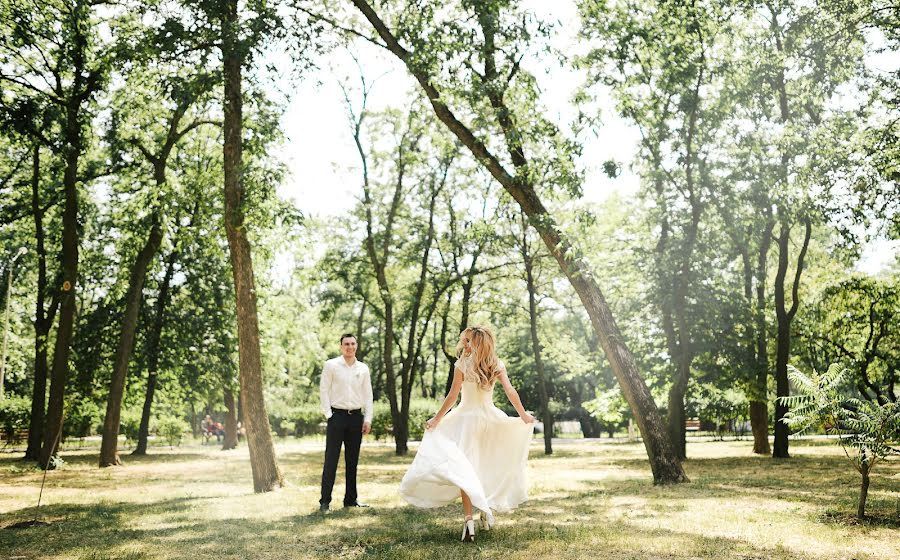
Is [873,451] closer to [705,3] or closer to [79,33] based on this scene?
[705,3]

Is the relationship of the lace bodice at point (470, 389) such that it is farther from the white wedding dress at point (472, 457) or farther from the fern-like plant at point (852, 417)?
the fern-like plant at point (852, 417)

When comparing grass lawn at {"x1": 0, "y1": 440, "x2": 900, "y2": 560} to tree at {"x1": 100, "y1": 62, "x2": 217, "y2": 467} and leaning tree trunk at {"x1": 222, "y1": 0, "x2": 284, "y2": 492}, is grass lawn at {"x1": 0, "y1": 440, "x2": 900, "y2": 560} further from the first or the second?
tree at {"x1": 100, "y1": 62, "x2": 217, "y2": 467}

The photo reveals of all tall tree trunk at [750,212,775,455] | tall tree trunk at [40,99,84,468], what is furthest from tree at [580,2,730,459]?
tall tree trunk at [40,99,84,468]

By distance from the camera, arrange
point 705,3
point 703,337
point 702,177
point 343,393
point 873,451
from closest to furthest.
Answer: point 873,451
point 343,393
point 705,3
point 702,177
point 703,337

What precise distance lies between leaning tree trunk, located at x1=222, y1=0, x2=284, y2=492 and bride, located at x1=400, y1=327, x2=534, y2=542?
539cm

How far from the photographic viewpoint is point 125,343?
2014 centimetres

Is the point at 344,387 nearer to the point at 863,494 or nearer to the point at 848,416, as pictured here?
the point at 848,416

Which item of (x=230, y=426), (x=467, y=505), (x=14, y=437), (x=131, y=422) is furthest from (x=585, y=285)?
(x=131, y=422)

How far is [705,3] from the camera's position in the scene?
47.6ft

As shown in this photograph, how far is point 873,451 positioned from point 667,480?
5.15m

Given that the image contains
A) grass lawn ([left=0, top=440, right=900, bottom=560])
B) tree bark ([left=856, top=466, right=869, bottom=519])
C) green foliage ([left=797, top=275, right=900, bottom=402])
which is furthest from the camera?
green foliage ([left=797, top=275, right=900, bottom=402])

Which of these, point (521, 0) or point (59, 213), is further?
point (59, 213)

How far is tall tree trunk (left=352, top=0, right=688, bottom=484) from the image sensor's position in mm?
12195

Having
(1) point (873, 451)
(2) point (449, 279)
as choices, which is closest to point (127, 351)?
(2) point (449, 279)
